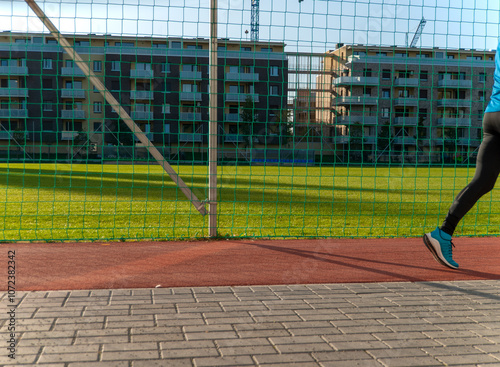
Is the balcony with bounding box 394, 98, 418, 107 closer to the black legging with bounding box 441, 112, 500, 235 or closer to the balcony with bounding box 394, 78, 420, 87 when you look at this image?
the balcony with bounding box 394, 78, 420, 87

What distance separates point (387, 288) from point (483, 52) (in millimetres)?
5443

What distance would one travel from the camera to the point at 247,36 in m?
6.82

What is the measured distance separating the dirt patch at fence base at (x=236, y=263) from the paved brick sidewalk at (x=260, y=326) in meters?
0.33

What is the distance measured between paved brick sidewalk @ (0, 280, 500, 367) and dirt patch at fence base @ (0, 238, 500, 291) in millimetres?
333

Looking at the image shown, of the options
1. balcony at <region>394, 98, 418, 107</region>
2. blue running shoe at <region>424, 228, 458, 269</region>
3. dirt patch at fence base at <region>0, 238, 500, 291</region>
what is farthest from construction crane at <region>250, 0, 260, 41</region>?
blue running shoe at <region>424, 228, 458, 269</region>

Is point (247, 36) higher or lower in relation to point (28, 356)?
higher

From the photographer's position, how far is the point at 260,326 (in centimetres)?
322

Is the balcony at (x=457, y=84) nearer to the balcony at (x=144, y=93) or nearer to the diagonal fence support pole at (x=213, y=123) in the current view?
the diagonal fence support pole at (x=213, y=123)

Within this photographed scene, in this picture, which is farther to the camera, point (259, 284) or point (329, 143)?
point (329, 143)

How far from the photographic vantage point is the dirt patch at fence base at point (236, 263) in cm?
441

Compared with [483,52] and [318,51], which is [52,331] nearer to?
[318,51]

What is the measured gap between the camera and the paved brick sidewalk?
106 inches

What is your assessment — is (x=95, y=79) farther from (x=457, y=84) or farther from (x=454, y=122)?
(x=454, y=122)

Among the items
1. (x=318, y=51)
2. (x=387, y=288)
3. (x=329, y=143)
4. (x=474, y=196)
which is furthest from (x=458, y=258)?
(x=329, y=143)
